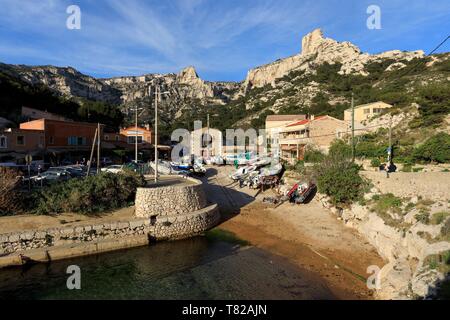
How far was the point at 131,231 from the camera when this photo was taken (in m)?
17.2

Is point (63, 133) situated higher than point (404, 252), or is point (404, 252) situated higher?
point (63, 133)

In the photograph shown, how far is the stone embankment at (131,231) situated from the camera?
14.6 metres

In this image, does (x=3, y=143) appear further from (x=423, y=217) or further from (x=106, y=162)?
(x=423, y=217)

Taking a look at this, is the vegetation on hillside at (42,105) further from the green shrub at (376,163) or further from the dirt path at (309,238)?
the green shrub at (376,163)

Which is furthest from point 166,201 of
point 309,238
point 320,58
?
point 320,58

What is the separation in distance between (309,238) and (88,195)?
46.6 feet

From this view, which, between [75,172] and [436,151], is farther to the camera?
[75,172]

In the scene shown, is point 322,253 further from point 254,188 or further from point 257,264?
point 254,188

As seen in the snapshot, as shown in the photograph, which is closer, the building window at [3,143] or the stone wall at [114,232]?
the stone wall at [114,232]

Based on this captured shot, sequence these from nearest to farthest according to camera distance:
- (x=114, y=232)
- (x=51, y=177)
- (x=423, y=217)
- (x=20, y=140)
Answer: (x=423, y=217), (x=114, y=232), (x=51, y=177), (x=20, y=140)

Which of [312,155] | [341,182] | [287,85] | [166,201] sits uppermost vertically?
[287,85]

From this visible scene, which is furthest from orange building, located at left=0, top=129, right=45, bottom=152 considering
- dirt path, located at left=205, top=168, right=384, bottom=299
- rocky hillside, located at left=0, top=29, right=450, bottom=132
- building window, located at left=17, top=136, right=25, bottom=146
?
rocky hillside, located at left=0, top=29, right=450, bottom=132

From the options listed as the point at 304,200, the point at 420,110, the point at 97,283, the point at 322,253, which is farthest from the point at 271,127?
the point at 97,283

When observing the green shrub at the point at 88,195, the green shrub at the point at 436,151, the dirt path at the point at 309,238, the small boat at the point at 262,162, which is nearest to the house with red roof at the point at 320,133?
the small boat at the point at 262,162
